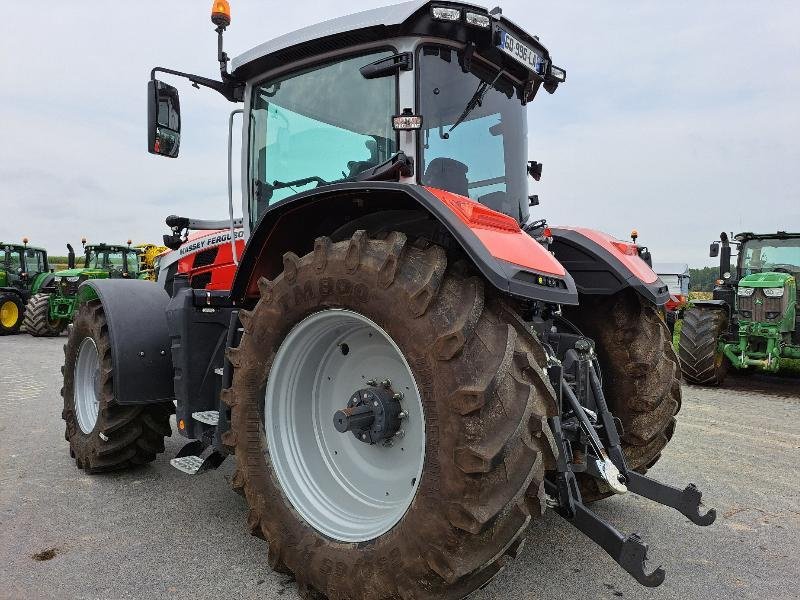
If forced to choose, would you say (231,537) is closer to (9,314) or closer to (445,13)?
(445,13)

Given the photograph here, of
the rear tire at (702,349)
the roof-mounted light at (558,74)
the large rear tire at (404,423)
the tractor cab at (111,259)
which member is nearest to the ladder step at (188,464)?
the large rear tire at (404,423)

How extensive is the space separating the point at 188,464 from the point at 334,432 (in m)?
0.94

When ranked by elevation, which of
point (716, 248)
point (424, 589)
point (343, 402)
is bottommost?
point (424, 589)

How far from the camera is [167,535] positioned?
3129 mm

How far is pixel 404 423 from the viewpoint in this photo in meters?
2.62

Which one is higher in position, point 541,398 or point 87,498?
point 541,398

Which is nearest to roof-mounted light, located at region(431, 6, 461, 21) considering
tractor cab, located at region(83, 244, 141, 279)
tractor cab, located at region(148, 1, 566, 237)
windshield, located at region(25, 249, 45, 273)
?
tractor cab, located at region(148, 1, 566, 237)

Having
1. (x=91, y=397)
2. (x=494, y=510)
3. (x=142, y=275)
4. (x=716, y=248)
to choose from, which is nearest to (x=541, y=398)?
(x=494, y=510)

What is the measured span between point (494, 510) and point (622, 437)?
5.38 ft

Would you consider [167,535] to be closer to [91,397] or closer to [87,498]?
[87,498]

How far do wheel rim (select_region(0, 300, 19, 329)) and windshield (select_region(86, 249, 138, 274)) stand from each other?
6.98 feet

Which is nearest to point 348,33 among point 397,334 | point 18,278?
point 397,334

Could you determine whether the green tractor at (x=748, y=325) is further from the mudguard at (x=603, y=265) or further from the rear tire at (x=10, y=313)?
the rear tire at (x=10, y=313)

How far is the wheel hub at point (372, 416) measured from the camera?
2.50 meters
